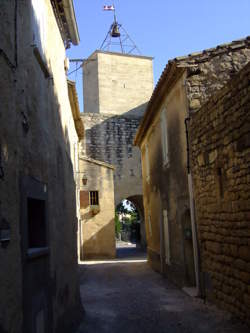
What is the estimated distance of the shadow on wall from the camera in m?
19.4

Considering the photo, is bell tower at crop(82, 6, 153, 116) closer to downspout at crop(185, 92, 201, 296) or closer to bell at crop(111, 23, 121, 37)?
bell at crop(111, 23, 121, 37)

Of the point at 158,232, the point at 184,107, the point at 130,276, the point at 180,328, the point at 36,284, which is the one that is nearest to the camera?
the point at 36,284

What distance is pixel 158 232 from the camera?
13711mm

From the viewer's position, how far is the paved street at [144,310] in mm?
6242

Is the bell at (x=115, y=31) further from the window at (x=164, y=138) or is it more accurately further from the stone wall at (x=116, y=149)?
the window at (x=164, y=138)

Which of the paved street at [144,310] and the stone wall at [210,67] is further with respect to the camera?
the stone wall at [210,67]

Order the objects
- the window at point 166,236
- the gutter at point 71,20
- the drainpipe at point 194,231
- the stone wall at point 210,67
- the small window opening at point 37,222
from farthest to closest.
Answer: the window at point 166,236
the stone wall at point 210,67
the drainpipe at point 194,231
the gutter at point 71,20
the small window opening at point 37,222

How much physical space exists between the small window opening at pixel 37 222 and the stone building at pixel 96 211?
14642 mm

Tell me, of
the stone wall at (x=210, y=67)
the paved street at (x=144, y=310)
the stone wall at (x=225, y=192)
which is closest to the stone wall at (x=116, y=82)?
the paved street at (x=144, y=310)

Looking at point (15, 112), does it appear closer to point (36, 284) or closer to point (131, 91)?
point (36, 284)

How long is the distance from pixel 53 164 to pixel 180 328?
10.3 feet

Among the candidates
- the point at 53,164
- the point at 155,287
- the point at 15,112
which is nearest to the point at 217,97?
the point at 53,164

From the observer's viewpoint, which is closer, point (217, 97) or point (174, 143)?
point (217, 97)

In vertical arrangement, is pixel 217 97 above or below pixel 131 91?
below
